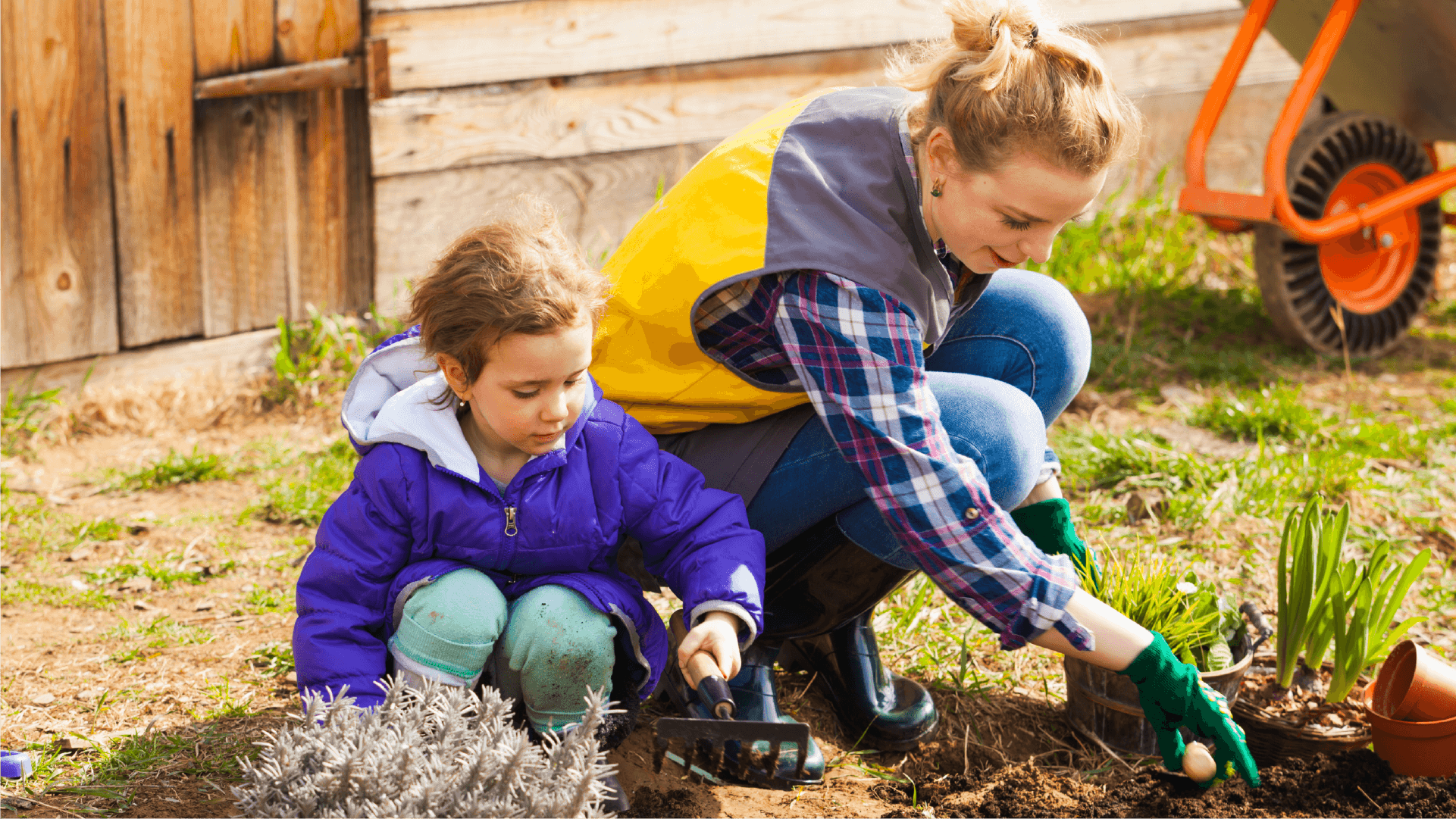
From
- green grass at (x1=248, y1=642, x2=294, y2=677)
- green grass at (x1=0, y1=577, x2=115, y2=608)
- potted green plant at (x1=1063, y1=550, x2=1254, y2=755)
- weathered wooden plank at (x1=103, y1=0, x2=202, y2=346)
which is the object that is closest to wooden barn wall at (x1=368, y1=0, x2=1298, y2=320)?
weathered wooden plank at (x1=103, y1=0, x2=202, y2=346)

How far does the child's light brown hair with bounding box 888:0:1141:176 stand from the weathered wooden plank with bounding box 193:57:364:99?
93.6 inches

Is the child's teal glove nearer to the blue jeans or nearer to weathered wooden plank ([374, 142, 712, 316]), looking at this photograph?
the blue jeans

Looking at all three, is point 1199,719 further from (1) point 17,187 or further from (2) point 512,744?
(1) point 17,187

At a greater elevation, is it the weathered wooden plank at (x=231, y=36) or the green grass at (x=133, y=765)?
the weathered wooden plank at (x=231, y=36)

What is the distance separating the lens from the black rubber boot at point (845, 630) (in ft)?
6.44

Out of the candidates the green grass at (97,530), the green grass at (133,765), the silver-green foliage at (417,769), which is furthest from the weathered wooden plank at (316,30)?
the silver-green foliage at (417,769)

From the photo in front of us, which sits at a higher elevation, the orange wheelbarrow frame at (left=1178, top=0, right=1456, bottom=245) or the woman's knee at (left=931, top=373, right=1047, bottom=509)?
the orange wheelbarrow frame at (left=1178, top=0, right=1456, bottom=245)

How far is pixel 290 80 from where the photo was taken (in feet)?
11.2

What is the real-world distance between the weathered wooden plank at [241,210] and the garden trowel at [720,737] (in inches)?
88.5

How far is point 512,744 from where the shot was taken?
1.39 meters

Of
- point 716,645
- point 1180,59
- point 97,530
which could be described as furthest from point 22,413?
point 1180,59

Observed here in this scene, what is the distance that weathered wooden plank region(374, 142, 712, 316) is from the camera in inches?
146

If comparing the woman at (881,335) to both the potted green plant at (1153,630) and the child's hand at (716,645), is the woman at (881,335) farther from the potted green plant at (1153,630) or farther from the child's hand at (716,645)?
the child's hand at (716,645)

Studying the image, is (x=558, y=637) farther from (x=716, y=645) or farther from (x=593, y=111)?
(x=593, y=111)
